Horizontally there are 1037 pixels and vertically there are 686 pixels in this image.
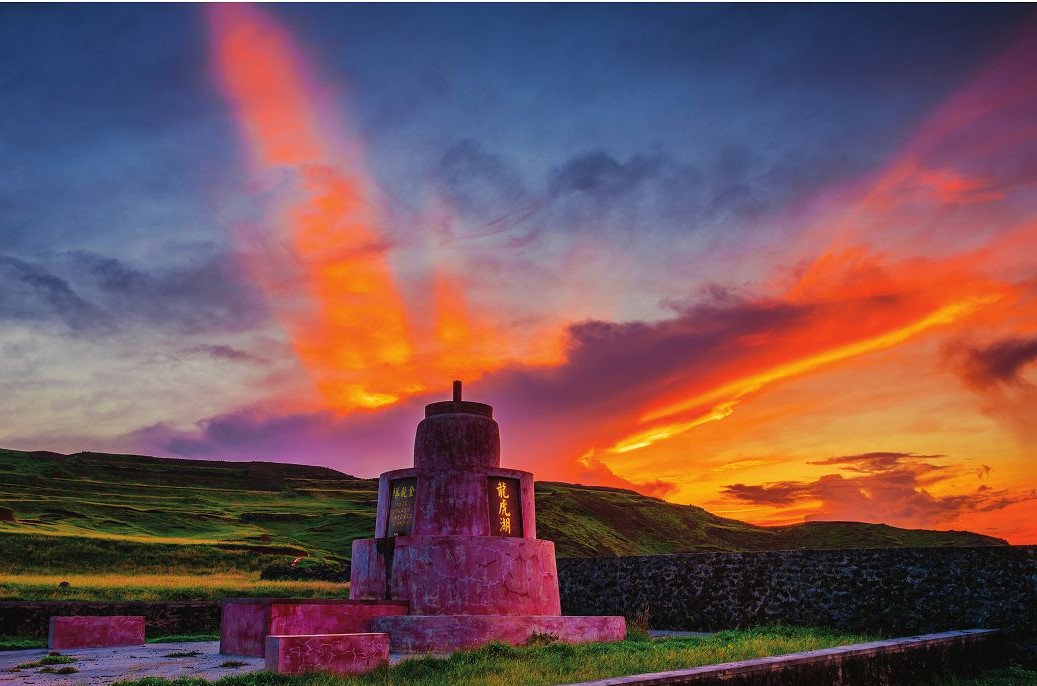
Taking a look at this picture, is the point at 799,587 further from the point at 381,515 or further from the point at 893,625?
the point at 381,515

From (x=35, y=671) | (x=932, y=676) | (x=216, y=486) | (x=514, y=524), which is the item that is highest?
(x=216, y=486)

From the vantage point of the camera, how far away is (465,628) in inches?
554

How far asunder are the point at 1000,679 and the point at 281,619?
39.7 ft

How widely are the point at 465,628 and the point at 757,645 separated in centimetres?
485

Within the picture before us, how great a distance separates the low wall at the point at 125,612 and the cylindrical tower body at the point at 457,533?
470 cm

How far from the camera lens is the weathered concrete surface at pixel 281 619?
13.5 meters

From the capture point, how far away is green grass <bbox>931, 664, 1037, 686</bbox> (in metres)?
13.2

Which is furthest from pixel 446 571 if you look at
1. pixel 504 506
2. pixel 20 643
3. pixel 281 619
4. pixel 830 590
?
pixel 830 590

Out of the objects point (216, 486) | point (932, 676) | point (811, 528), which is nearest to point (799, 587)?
point (932, 676)

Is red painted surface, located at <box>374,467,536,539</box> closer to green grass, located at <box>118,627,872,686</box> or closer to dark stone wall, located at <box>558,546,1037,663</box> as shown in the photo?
green grass, located at <box>118,627,872,686</box>

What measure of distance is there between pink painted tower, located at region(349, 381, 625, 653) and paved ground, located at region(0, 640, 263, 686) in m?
3.00

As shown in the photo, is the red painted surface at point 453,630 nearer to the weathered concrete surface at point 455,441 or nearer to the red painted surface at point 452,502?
the red painted surface at point 452,502

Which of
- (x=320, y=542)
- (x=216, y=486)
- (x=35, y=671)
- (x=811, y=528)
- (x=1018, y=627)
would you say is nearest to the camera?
(x=35, y=671)

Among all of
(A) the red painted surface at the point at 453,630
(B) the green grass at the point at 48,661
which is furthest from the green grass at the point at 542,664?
(B) the green grass at the point at 48,661
